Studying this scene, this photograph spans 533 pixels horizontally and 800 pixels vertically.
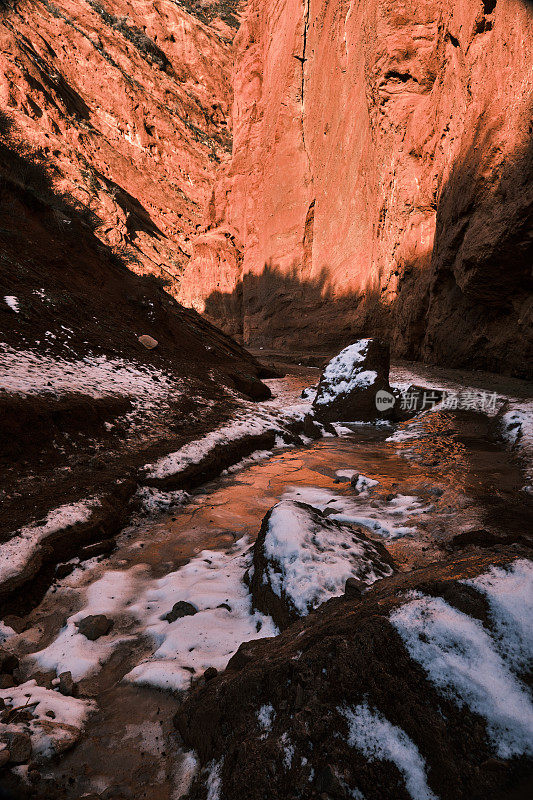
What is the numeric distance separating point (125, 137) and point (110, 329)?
48.2 meters

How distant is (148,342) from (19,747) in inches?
277

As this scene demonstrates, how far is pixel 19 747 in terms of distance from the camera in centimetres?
125

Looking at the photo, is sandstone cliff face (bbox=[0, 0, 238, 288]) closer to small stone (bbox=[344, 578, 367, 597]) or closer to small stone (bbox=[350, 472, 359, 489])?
small stone (bbox=[350, 472, 359, 489])

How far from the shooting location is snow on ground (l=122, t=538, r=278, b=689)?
175 centimetres

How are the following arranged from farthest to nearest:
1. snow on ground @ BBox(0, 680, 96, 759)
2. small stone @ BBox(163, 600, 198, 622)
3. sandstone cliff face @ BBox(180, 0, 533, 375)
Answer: sandstone cliff face @ BBox(180, 0, 533, 375)
small stone @ BBox(163, 600, 198, 622)
snow on ground @ BBox(0, 680, 96, 759)

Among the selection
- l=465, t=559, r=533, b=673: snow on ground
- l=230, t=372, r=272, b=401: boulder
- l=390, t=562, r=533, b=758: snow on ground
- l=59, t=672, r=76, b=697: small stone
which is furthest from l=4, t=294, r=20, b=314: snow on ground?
l=465, t=559, r=533, b=673: snow on ground

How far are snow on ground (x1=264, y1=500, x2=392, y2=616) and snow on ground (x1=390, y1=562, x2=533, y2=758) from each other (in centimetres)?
90

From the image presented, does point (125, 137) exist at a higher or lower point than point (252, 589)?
higher

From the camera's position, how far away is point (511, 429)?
562 cm

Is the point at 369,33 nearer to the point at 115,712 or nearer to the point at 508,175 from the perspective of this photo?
the point at 508,175

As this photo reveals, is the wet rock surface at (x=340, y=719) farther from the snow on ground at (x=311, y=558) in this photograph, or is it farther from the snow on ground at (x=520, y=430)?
the snow on ground at (x=520, y=430)

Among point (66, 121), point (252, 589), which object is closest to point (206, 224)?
point (66, 121)

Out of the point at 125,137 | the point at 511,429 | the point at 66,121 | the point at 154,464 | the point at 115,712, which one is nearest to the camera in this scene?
the point at 115,712

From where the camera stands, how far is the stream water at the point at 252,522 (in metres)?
1.35
